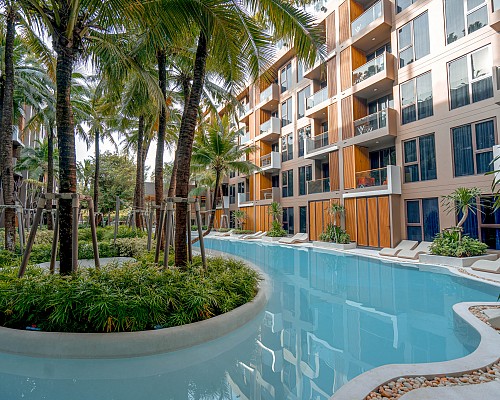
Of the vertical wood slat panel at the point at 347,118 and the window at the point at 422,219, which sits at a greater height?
the vertical wood slat panel at the point at 347,118

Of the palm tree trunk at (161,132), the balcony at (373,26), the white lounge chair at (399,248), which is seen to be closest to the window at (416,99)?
the balcony at (373,26)

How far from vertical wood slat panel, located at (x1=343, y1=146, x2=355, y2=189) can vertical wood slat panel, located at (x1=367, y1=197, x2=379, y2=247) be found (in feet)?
5.08

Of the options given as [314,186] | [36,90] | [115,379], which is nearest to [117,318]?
[115,379]

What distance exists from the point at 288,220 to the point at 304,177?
3.79 m

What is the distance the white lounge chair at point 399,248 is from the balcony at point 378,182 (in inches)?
99.9

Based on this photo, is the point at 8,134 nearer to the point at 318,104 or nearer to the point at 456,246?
the point at 456,246

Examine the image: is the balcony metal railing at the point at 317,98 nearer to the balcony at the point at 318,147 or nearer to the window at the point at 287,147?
the balcony at the point at 318,147

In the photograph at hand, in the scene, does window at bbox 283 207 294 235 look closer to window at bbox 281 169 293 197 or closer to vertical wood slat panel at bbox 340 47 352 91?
window at bbox 281 169 293 197

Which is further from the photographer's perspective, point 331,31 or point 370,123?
point 331,31

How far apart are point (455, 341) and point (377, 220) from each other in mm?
12023

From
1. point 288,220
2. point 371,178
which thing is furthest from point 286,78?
point 371,178

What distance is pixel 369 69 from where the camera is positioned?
16.8 metres

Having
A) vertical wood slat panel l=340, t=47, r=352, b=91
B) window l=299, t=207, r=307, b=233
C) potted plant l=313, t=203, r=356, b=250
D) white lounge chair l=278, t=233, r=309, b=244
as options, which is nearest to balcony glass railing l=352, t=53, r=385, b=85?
vertical wood slat panel l=340, t=47, r=352, b=91

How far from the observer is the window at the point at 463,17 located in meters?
12.6
